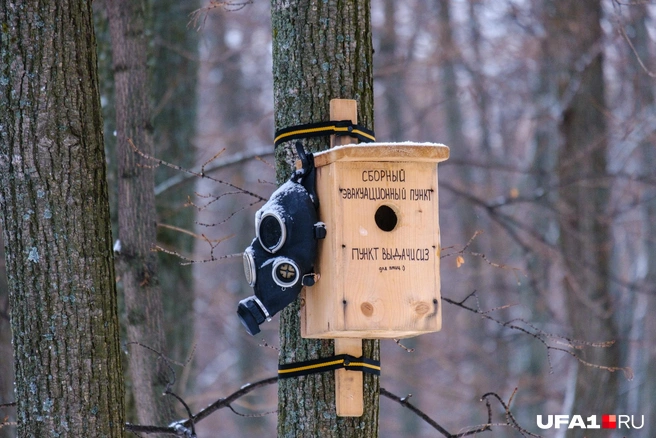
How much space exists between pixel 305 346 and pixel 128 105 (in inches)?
76.7

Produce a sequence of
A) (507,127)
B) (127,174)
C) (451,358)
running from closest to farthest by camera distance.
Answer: (127,174) → (451,358) → (507,127)

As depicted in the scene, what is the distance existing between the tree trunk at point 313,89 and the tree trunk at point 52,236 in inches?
25.2

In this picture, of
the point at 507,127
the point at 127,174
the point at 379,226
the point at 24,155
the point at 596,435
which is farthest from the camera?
the point at 507,127

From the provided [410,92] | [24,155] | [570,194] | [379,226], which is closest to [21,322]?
[24,155]

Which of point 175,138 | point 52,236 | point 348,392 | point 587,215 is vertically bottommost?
point 348,392

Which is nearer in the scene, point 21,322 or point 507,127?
point 21,322

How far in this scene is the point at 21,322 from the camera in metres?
2.75

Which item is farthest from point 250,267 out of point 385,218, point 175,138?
point 175,138

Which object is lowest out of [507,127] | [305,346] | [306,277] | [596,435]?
[596,435]

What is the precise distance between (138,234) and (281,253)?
1637mm

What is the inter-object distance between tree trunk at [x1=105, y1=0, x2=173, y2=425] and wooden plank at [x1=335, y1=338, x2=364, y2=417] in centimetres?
154

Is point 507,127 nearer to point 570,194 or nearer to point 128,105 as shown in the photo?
point 570,194

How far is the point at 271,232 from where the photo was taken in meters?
2.89

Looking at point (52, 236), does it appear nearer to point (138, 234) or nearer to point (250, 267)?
point (250, 267)
